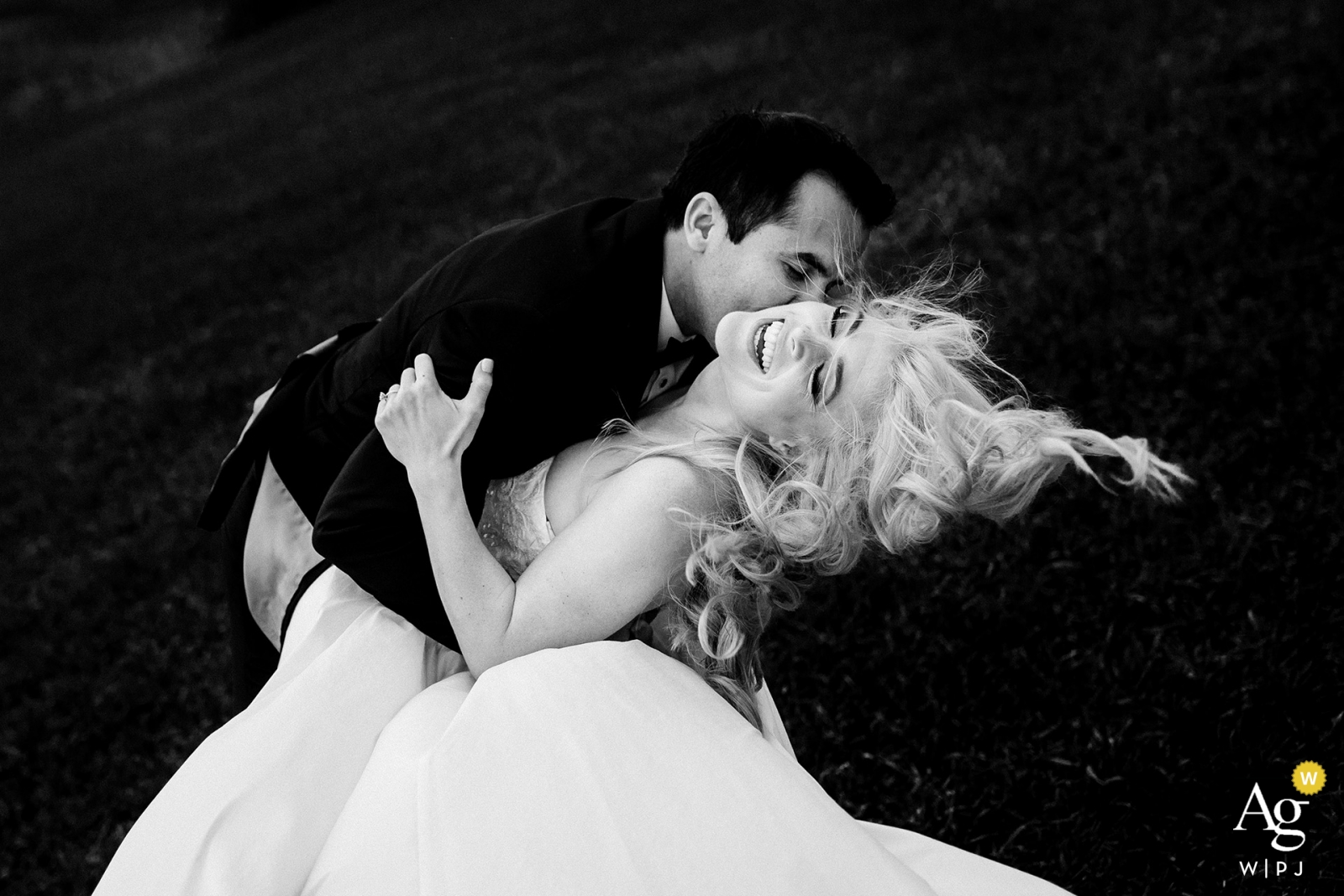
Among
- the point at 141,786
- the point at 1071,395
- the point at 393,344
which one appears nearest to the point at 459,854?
the point at 393,344

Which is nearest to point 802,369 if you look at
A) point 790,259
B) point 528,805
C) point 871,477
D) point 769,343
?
point 769,343

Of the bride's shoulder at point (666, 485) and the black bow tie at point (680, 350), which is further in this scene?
the black bow tie at point (680, 350)

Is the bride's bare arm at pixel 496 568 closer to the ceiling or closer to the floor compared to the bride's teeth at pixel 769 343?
closer to the floor

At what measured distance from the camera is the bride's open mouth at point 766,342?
7.34ft

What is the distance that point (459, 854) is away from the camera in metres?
→ 1.74

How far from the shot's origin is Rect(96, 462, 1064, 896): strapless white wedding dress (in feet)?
5.78

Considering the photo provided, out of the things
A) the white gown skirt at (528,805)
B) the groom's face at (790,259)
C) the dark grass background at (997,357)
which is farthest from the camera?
the dark grass background at (997,357)

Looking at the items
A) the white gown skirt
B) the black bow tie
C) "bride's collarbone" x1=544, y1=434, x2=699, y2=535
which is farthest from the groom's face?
the white gown skirt

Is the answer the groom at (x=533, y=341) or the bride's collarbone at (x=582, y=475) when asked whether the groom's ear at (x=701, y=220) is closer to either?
the groom at (x=533, y=341)

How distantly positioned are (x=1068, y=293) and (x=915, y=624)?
86.4 inches

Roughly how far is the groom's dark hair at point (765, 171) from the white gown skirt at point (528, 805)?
3.77ft

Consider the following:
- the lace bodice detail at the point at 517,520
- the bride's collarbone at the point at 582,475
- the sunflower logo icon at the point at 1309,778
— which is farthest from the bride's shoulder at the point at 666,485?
the sunflower logo icon at the point at 1309,778

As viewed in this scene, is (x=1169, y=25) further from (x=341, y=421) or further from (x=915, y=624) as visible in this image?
(x=341, y=421)

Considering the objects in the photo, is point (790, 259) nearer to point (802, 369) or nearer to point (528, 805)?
point (802, 369)
